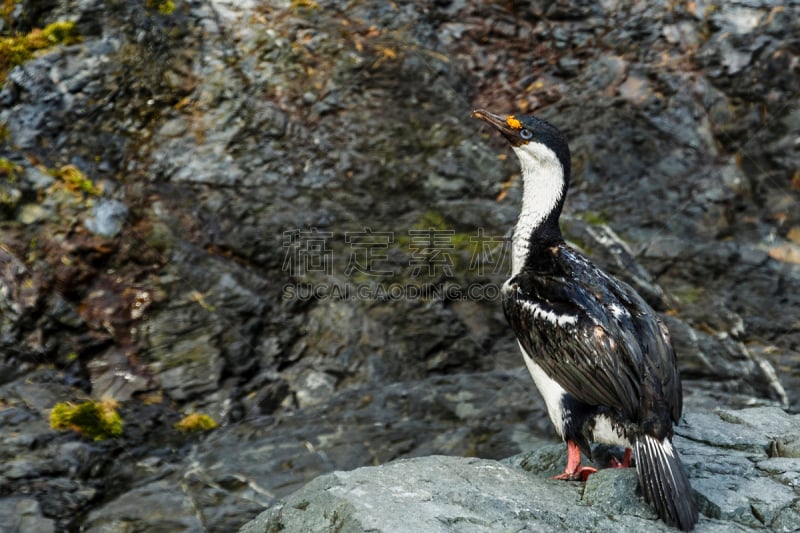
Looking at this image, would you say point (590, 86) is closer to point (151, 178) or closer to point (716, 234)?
point (716, 234)

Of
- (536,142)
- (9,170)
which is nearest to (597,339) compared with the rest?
(536,142)

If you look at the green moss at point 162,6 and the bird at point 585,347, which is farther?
the green moss at point 162,6

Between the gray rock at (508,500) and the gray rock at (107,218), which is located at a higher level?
the gray rock at (508,500)

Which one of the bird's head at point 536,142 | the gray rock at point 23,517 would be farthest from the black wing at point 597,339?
the gray rock at point 23,517

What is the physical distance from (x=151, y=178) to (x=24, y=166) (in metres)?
1.32

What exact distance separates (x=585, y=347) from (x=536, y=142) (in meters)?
1.60

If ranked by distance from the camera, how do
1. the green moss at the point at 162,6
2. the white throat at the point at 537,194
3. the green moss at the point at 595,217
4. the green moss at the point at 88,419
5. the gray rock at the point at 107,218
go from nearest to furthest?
the white throat at the point at 537,194 → the green moss at the point at 88,419 → the gray rock at the point at 107,218 → the green moss at the point at 595,217 → the green moss at the point at 162,6

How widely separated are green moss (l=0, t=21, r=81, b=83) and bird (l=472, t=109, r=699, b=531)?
21.0ft

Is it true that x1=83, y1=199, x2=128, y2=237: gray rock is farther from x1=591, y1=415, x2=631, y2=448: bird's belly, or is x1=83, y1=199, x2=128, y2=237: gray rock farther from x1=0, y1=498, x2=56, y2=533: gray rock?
x1=591, y1=415, x2=631, y2=448: bird's belly

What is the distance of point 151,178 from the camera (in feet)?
29.5

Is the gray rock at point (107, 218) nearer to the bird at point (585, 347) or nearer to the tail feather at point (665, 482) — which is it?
the bird at point (585, 347)

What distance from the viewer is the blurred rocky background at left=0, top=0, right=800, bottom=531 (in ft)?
23.1

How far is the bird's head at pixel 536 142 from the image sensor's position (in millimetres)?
5410

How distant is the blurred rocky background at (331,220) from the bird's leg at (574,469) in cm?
219
